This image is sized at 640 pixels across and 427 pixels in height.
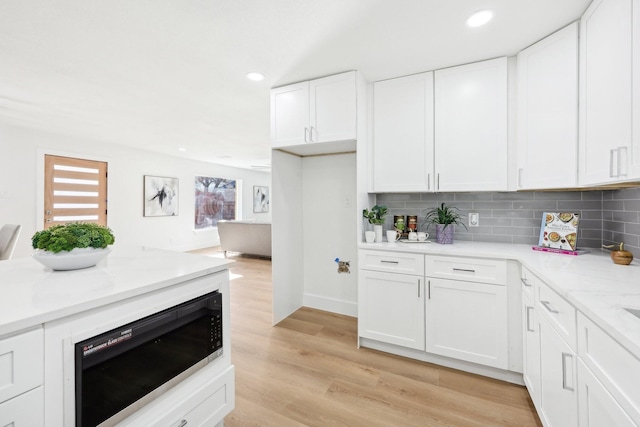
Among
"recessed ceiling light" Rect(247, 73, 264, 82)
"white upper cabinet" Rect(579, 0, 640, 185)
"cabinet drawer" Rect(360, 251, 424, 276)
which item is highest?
"recessed ceiling light" Rect(247, 73, 264, 82)

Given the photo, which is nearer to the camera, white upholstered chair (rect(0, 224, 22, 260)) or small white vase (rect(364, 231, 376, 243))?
small white vase (rect(364, 231, 376, 243))

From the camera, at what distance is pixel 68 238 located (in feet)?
3.84

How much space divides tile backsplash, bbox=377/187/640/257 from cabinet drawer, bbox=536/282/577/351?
0.86m

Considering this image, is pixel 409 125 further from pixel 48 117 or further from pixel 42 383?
pixel 48 117

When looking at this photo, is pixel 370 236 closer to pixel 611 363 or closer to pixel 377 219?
pixel 377 219

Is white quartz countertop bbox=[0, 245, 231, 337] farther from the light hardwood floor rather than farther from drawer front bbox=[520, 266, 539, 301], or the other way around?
drawer front bbox=[520, 266, 539, 301]

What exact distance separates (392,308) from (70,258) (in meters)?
2.08

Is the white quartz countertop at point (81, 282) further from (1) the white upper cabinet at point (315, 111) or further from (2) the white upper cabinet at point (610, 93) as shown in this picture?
(2) the white upper cabinet at point (610, 93)

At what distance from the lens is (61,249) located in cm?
117

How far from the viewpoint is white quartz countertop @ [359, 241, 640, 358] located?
32.0 inches

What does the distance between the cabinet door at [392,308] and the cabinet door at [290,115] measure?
1.40m

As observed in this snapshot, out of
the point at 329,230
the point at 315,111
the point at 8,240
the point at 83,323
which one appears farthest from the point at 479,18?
the point at 8,240

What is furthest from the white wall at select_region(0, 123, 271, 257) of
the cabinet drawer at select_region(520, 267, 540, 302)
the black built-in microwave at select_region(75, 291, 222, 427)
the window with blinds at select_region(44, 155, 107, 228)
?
the cabinet drawer at select_region(520, 267, 540, 302)

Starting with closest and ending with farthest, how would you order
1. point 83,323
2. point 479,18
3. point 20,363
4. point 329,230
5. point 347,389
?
1. point 20,363
2. point 83,323
3. point 479,18
4. point 347,389
5. point 329,230
